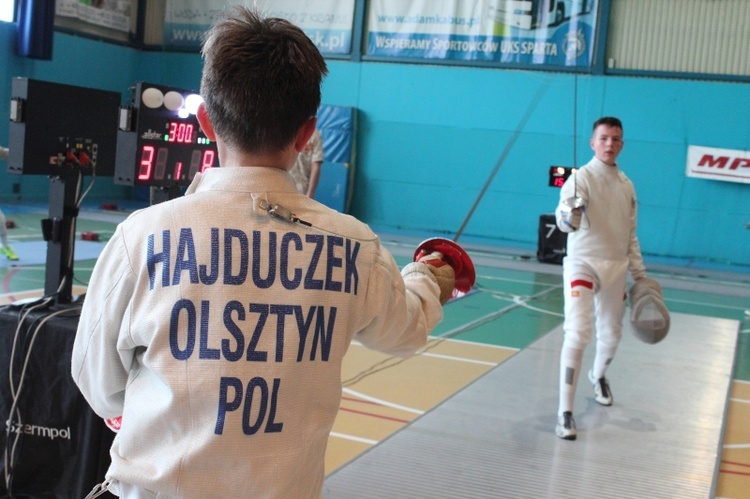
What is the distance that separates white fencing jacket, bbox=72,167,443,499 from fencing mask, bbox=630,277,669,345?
11.3 ft

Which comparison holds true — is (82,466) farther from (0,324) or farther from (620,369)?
(620,369)

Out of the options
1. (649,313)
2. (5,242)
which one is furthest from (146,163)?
(5,242)

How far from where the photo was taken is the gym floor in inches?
159

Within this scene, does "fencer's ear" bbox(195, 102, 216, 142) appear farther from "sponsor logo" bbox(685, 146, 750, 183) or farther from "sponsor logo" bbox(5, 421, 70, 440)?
"sponsor logo" bbox(685, 146, 750, 183)

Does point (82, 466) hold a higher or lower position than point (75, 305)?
lower

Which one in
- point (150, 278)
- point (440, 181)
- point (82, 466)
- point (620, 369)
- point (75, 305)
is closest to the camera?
point (150, 278)

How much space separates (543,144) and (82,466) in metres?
10.7

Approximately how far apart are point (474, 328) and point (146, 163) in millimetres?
3655

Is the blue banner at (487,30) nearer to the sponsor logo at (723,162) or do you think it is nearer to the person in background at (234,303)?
the sponsor logo at (723,162)

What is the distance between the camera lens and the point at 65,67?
1336 centimetres

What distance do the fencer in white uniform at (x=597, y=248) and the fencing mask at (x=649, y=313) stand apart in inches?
3.7

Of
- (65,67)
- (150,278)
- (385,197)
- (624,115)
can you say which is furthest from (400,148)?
(150,278)

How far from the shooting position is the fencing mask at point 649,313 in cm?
440

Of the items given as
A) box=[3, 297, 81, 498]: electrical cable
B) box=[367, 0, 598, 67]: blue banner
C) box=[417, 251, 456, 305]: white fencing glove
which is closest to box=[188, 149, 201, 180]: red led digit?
box=[3, 297, 81, 498]: electrical cable
